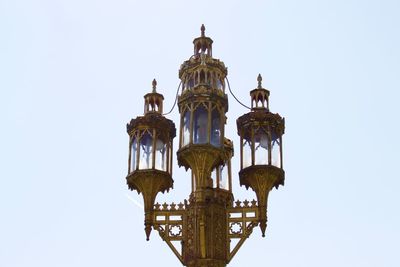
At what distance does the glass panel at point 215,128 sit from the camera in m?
16.4

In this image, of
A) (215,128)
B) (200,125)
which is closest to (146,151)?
(200,125)

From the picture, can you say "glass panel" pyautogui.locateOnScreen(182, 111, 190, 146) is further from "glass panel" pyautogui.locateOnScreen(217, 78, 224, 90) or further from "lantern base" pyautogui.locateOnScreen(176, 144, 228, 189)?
"glass panel" pyautogui.locateOnScreen(217, 78, 224, 90)

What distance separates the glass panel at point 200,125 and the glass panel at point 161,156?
3.44 feet

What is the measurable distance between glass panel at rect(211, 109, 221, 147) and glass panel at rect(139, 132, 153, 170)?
1.45 metres

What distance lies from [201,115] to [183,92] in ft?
2.49

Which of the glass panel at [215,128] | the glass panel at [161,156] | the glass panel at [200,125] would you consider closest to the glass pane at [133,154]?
the glass panel at [161,156]

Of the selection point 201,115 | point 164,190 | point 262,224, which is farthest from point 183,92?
point 262,224

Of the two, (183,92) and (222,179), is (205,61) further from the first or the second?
(222,179)

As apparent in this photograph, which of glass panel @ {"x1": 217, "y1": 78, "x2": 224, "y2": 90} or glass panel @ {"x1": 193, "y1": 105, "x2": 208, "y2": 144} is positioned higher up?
glass panel @ {"x1": 217, "y1": 78, "x2": 224, "y2": 90}

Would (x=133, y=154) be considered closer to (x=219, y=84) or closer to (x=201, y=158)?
(x=201, y=158)

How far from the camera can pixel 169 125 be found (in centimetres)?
1733

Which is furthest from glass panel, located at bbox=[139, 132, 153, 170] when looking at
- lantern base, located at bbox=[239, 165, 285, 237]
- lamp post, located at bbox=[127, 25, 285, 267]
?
lantern base, located at bbox=[239, 165, 285, 237]

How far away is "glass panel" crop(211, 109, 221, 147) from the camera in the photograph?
16.4 m

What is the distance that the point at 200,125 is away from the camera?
651 inches
